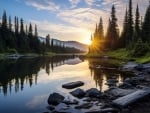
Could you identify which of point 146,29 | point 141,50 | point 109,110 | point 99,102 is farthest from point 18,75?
point 146,29

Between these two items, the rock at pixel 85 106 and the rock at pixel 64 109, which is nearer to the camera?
the rock at pixel 64 109

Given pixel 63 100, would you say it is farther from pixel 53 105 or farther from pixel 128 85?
pixel 128 85

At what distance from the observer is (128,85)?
20.0 metres

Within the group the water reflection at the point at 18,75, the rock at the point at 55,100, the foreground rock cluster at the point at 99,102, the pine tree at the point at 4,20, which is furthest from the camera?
the pine tree at the point at 4,20

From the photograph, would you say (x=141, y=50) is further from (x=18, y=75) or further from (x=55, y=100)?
(x=55, y=100)

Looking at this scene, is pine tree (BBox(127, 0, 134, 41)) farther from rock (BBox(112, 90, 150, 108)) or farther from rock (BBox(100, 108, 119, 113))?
rock (BBox(100, 108, 119, 113))

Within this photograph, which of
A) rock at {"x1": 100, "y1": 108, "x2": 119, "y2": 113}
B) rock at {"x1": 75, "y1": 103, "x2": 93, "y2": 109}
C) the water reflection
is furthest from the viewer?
the water reflection

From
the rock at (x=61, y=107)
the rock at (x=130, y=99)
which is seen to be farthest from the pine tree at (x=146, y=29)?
the rock at (x=61, y=107)

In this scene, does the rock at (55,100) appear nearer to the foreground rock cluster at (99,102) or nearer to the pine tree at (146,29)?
the foreground rock cluster at (99,102)

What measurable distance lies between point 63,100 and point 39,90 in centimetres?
484

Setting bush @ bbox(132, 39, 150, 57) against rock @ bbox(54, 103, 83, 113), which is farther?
bush @ bbox(132, 39, 150, 57)

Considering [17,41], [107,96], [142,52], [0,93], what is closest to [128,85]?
[107,96]

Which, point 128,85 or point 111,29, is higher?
point 111,29

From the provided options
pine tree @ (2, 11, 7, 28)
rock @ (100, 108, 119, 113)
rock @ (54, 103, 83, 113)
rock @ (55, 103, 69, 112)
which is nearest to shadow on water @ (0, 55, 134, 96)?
rock @ (55, 103, 69, 112)
